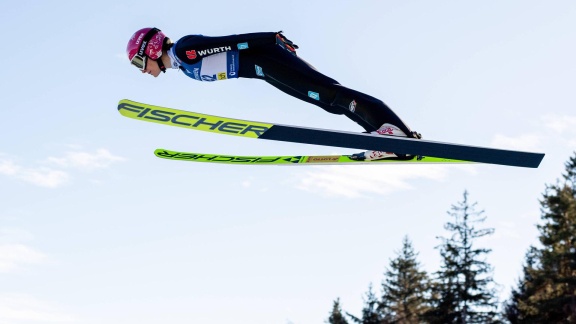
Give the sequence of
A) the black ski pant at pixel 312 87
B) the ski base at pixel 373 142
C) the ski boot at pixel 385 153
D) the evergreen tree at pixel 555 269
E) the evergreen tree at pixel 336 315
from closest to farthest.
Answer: the ski base at pixel 373 142 → the ski boot at pixel 385 153 → the black ski pant at pixel 312 87 → the evergreen tree at pixel 555 269 → the evergreen tree at pixel 336 315

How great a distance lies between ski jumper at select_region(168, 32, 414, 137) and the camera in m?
7.02

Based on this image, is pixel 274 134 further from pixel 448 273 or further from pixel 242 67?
pixel 448 273

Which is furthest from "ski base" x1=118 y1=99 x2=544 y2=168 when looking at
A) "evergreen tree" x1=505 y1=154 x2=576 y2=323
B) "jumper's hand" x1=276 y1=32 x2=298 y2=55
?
"evergreen tree" x1=505 y1=154 x2=576 y2=323

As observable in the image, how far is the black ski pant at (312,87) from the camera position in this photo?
697 centimetres

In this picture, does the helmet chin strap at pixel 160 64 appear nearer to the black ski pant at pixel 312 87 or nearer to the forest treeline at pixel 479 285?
the black ski pant at pixel 312 87

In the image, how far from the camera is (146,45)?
7.80 metres

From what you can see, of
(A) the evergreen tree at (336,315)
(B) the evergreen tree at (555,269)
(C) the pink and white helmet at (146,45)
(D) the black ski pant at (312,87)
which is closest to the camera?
(D) the black ski pant at (312,87)

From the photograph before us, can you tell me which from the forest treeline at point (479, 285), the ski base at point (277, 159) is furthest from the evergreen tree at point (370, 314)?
the ski base at point (277, 159)

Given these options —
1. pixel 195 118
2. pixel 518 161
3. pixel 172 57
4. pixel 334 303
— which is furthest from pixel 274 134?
pixel 334 303

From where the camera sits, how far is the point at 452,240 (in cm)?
4081

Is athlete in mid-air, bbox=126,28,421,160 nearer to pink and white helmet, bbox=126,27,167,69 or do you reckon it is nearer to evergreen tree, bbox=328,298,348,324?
pink and white helmet, bbox=126,27,167,69

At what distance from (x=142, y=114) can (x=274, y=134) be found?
1.65 m

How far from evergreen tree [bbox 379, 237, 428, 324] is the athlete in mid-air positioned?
38418mm

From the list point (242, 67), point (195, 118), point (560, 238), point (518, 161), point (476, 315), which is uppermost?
point (560, 238)
